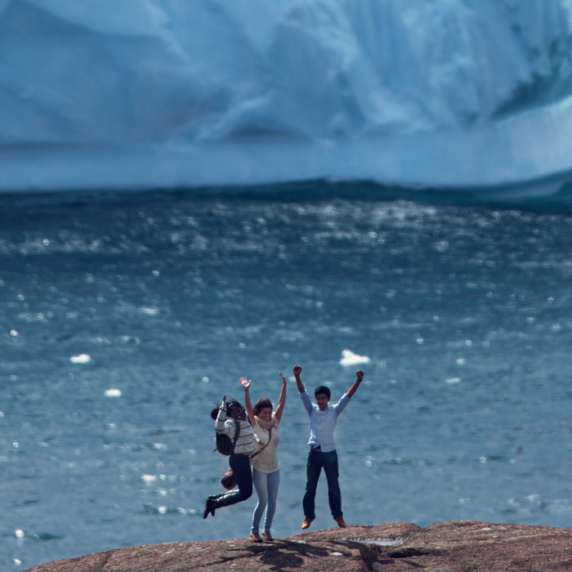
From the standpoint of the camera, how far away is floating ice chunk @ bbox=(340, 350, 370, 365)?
1257cm

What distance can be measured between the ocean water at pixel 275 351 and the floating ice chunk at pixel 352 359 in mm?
166

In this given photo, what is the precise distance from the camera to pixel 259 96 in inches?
714

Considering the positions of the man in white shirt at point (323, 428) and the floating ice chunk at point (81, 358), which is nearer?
the man in white shirt at point (323, 428)

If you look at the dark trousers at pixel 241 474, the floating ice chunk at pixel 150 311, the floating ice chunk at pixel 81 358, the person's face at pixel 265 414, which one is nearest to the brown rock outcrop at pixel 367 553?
the dark trousers at pixel 241 474

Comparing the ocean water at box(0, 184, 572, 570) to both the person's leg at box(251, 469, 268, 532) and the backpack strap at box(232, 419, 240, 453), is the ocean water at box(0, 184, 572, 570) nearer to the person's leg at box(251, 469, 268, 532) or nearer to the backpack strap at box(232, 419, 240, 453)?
the person's leg at box(251, 469, 268, 532)

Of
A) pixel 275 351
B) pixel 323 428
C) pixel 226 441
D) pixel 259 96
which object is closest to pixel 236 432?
pixel 226 441

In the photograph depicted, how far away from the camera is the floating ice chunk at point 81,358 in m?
12.6

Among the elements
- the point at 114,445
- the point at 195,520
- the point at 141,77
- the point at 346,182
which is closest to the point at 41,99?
the point at 141,77

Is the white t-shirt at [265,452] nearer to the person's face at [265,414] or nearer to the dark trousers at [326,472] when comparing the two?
the person's face at [265,414]

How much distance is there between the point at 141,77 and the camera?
18.2 meters

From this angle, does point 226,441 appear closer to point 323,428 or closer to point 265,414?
point 265,414

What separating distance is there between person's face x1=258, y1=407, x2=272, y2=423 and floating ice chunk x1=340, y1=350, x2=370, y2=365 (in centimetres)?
716

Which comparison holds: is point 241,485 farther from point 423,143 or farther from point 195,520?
point 423,143

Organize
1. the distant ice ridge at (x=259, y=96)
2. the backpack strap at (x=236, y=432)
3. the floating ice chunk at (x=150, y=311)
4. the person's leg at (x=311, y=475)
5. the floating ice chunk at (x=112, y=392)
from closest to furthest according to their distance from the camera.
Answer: the backpack strap at (x=236, y=432) → the person's leg at (x=311, y=475) → the floating ice chunk at (x=112, y=392) → the floating ice chunk at (x=150, y=311) → the distant ice ridge at (x=259, y=96)
